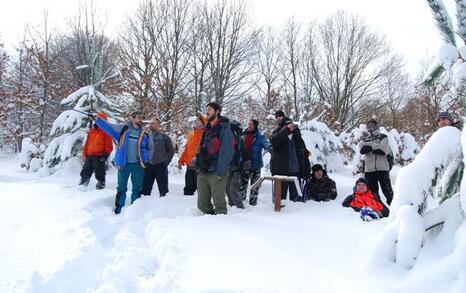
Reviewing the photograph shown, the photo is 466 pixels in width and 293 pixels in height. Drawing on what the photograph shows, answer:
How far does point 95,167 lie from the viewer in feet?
29.4

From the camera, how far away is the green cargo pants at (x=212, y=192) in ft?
21.4

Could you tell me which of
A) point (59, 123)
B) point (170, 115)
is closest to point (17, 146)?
point (170, 115)

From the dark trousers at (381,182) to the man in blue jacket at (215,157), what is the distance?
8.73ft

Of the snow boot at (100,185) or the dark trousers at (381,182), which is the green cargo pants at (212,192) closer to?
the dark trousers at (381,182)

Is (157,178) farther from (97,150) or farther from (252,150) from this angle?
(252,150)

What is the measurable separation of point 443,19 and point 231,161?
4587 millimetres

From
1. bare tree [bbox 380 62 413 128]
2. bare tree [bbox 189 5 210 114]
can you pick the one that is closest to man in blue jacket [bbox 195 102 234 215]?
bare tree [bbox 189 5 210 114]

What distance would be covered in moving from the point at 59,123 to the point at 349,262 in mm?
9565

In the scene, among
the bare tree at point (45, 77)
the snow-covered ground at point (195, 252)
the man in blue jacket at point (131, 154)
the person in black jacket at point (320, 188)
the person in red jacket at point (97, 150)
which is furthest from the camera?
the bare tree at point (45, 77)

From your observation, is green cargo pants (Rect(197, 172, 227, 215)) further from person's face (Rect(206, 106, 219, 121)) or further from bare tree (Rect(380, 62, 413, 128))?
bare tree (Rect(380, 62, 413, 128))

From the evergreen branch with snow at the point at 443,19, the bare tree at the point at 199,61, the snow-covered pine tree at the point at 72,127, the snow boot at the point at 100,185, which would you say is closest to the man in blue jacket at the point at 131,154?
the snow boot at the point at 100,185

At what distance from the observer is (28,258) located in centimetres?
407

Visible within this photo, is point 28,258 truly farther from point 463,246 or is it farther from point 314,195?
point 314,195

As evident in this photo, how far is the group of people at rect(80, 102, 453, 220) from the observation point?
6.52 meters
